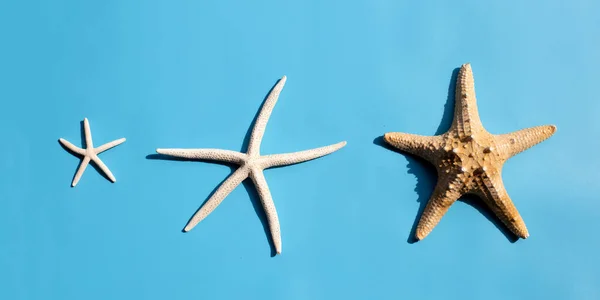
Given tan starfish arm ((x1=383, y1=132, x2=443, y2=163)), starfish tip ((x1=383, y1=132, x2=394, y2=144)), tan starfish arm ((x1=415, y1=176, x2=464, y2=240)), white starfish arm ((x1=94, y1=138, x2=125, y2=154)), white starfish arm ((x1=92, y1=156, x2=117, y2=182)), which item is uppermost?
white starfish arm ((x1=94, y1=138, x2=125, y2=154))

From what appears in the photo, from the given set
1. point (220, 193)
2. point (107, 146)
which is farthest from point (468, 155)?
point (107, 146)

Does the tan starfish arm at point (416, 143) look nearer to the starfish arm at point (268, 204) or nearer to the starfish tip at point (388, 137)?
the starfish tip at point (388, 137)

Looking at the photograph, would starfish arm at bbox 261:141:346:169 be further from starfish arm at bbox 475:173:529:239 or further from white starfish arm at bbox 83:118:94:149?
white starfish arm at bbox 83:118:94:149

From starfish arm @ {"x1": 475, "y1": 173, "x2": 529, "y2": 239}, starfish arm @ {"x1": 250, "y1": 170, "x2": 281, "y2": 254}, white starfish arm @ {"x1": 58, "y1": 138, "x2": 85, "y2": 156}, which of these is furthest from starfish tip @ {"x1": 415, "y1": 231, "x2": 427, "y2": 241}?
white starfish arm @ {"x1": 58, "y1": 138, "x2": 85, "y2": 156}

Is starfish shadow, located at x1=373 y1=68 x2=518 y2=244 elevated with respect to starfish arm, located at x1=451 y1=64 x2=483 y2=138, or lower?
lower

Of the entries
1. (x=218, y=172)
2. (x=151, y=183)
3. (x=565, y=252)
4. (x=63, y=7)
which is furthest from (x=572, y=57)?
(x=63, y=7)

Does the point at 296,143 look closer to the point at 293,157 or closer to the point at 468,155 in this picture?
the point at 293,157

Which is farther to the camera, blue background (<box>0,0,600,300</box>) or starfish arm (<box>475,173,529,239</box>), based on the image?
blue background (<box>0,0,600,300</box>)
